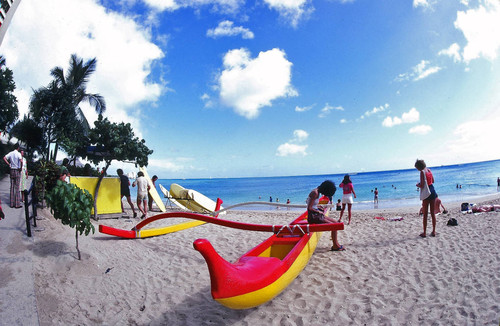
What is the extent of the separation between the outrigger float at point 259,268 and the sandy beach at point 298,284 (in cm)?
46

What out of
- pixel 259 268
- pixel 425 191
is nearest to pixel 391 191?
pixel 425 191

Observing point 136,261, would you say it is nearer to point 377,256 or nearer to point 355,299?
point 355,299

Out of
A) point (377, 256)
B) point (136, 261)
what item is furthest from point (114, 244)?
point (377, 256)

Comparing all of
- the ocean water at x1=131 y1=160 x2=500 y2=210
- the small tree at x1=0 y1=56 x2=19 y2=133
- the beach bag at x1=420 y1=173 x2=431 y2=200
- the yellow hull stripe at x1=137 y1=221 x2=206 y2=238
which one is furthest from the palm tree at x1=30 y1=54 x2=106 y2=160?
the beach bag at x1=420 y1=173 x2=431 y2=200

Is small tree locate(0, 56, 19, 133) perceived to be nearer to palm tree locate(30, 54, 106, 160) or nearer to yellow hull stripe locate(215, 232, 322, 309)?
palm tree locate(30, 54, 106, 160)

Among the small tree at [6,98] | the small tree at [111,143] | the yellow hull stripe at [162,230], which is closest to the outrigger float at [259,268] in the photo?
the yellow hull stripe at [162,230]

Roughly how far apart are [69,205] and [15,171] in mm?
3432

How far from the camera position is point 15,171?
621cm

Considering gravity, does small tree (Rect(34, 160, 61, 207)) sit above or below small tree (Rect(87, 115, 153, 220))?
below

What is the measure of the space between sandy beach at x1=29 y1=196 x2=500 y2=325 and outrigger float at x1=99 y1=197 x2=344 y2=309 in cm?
46

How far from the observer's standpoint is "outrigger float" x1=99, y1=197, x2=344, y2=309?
2.38m

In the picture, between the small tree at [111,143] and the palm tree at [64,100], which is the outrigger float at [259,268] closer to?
the small tree at [111,143]

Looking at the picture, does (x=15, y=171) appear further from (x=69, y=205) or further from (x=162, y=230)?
(x=162, y=230)

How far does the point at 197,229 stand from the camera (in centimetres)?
698
